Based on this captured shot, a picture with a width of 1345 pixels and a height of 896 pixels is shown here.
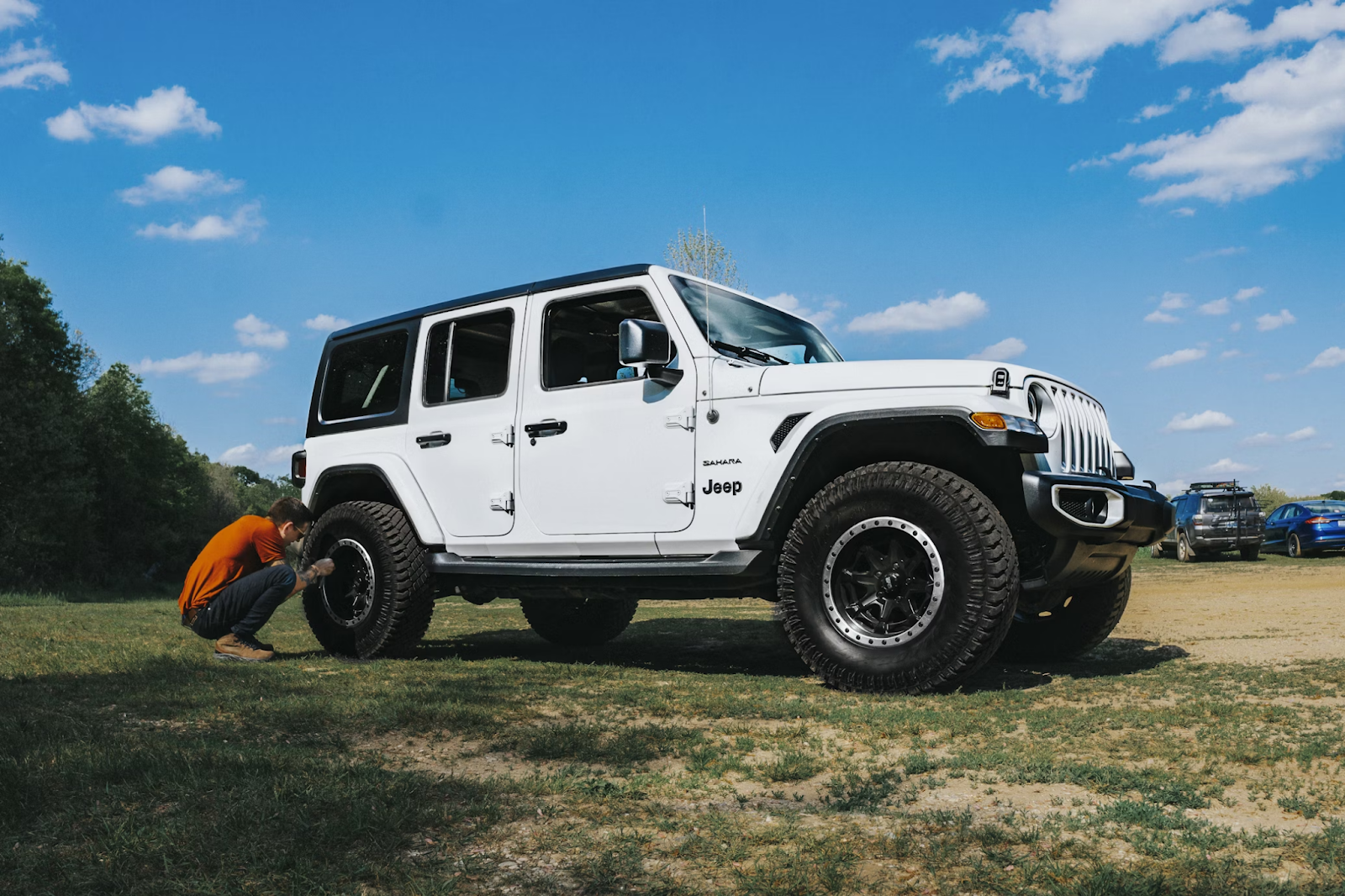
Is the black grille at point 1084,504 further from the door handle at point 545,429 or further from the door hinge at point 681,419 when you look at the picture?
the door handle at point 545,429

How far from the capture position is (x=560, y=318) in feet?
21.0

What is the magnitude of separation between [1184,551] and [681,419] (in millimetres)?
20352

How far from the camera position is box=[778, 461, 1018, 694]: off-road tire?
470 cm

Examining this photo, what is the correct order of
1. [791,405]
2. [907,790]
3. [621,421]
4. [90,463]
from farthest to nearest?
1. [90,463]
2. [621,421]
3. [791,405]
4. [907,790]

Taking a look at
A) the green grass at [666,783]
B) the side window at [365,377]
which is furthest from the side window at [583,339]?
the green grass at [666,783]

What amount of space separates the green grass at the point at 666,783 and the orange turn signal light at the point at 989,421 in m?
1.30

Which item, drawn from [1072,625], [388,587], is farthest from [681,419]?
[1072,625]

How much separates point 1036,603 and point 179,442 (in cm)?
5219

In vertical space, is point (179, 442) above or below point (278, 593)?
above

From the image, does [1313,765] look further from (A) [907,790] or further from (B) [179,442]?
(B) [179,442]

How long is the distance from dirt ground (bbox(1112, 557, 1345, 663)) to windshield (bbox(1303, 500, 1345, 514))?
17.7 feet

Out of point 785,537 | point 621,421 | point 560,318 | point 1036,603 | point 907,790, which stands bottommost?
point 907,790

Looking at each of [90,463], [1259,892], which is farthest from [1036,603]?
[90,463]

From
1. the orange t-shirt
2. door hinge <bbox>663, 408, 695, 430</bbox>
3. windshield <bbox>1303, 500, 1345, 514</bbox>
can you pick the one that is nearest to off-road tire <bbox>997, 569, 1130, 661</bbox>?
door hinge <bbox>663, 408, 695, 430</bbox>
